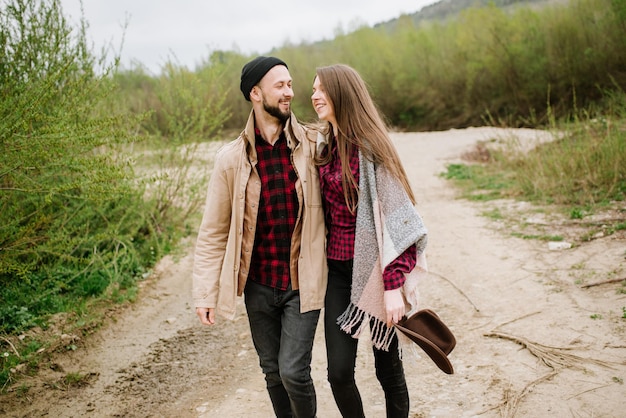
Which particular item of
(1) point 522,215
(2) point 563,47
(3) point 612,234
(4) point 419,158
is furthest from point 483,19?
(3) point 612,234

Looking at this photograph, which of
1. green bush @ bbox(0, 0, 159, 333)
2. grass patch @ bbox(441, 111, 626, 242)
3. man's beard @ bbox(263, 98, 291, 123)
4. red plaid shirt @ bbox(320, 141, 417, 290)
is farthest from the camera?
grass patch @ bbox(441, 111, 626, 242)

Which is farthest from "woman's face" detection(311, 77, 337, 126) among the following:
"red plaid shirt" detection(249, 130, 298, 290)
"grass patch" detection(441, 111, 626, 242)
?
"grass patch" detection(441, 111, 626, 242)

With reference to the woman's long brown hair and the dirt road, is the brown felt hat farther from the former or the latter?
the dirt road

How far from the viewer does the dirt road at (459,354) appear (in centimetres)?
302

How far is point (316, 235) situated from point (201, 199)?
472cm

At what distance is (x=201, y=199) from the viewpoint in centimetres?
692

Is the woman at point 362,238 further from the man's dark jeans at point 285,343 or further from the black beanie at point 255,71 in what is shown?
the black beanie at point 255,71

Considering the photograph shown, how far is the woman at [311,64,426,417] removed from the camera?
222 cm

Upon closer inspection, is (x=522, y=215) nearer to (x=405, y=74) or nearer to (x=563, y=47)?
(x=563, y=47)

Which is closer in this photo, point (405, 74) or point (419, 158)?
point (419, 158)

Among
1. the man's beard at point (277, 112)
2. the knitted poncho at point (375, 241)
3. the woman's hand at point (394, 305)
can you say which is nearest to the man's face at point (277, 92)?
the man's beard at point (277, 112)

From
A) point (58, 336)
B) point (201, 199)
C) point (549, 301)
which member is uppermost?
point (201, 199)

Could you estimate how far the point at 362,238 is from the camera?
2260 millimetres

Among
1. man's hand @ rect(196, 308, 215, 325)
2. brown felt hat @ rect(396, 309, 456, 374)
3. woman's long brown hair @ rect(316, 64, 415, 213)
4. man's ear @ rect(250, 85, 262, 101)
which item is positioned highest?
man's ear @ rect(250, 85, 262, 101)
